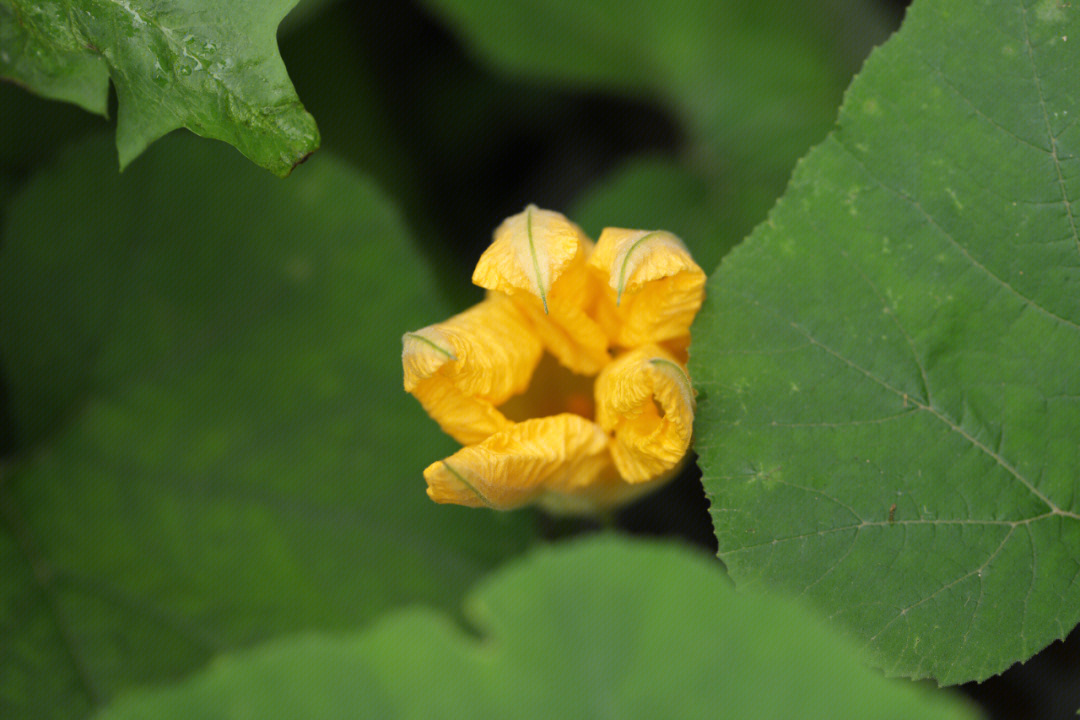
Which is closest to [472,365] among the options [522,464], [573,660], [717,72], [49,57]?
[522,464]

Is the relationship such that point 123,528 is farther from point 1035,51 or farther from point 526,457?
point 1035,51

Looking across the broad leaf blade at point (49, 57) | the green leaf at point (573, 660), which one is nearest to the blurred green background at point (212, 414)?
the broad leaf blade at point (49, 57)

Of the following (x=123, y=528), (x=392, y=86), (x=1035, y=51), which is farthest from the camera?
(x=392, y=86)

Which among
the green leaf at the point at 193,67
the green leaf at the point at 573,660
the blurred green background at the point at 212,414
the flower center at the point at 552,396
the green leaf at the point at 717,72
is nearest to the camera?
the green leaf at the point at 573,660

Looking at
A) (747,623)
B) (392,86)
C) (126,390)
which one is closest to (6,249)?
(126,390)

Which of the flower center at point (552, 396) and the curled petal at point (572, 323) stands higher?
the curled petal at point (572, 323)

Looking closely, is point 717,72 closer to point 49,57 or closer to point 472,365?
point 472,365

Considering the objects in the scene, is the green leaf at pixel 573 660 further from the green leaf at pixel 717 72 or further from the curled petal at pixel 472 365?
the green leaf at pixel 717 72

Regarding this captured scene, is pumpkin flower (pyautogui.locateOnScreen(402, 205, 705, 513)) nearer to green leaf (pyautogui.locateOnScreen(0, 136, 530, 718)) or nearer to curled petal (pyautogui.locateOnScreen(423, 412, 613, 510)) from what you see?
curled petal (pyautogui.locateOnScreen(423, 412, 613, 510))
